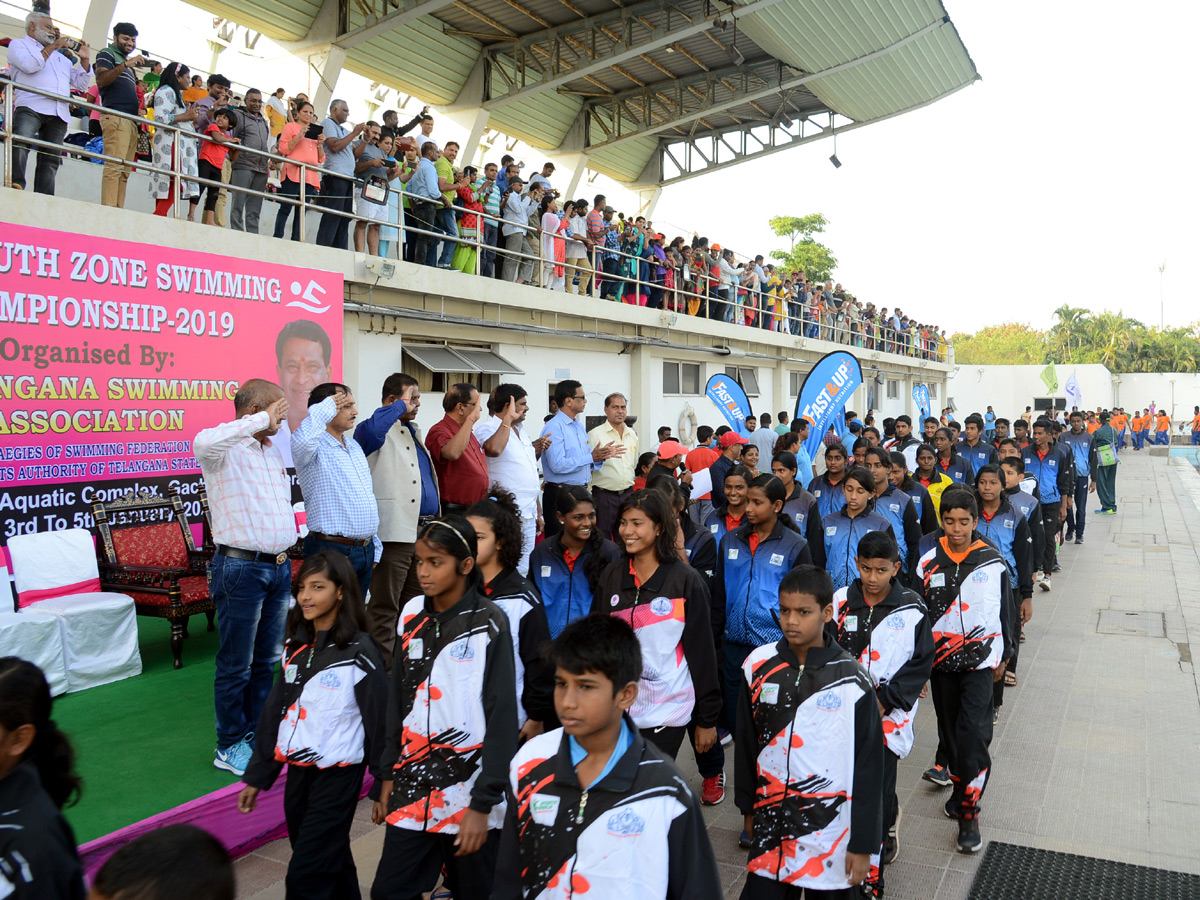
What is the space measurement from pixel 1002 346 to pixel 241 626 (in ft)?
298

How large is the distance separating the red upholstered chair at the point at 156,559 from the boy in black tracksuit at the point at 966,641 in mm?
5197

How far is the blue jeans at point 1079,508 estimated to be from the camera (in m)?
15.0

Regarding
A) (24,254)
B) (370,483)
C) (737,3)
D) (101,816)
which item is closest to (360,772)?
(101,816)

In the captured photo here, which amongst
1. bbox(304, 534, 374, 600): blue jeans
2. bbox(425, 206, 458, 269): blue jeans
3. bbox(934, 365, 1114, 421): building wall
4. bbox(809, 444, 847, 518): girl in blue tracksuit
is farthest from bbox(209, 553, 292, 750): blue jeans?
bbox(934, 365, 1114, 421): building wall

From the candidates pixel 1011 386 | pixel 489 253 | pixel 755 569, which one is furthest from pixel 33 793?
pixel 1011 386

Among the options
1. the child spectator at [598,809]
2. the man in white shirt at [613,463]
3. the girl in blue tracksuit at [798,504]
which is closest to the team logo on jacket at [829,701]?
the child spectator at [598,809]

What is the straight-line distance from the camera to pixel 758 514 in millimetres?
4836

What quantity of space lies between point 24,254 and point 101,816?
14.9 feet

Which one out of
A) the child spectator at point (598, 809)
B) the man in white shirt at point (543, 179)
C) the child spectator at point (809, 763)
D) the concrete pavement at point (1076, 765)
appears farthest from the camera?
the man in white shirt at point (543, 179)

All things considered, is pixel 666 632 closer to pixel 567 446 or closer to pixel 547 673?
pixel 547 673

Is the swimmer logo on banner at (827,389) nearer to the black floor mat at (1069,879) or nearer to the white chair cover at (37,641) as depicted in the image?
the black floor mat at (1069,879)

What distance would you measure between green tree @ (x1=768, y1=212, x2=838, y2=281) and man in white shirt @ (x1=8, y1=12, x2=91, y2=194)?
1281 inches

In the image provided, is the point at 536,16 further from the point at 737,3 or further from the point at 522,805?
the point at 522,805

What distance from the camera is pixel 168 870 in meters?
1.59
